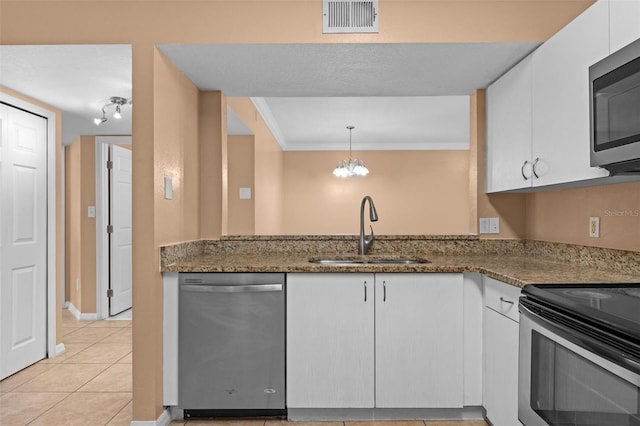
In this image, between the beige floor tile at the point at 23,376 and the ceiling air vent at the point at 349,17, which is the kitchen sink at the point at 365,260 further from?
the beige floor tile at the point at 23,376

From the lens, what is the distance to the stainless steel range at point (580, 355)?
3.54 feet

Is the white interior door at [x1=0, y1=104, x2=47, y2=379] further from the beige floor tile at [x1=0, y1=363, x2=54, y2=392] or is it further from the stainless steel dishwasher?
the stainless steel dishwasher

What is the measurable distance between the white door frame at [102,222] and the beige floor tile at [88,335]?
0.46 meters

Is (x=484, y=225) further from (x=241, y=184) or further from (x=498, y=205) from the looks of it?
(x=241, y=184)

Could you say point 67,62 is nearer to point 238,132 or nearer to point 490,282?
point 238,132

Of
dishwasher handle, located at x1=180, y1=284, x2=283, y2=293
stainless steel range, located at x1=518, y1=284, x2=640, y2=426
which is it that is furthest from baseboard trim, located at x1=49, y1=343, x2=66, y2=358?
stainless steel range, located at x1=518, y1=284, x2=640, y2=426

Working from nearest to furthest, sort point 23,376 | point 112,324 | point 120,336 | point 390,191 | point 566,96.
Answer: point 566,96 → point 23,376 → point 120,336 → point 112,324 → point 390,191

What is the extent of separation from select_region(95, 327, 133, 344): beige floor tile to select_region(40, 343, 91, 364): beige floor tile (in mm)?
176

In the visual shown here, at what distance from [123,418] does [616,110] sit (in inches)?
104

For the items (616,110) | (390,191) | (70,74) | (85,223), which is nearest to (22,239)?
(70,74)

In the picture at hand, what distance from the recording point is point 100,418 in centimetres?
247

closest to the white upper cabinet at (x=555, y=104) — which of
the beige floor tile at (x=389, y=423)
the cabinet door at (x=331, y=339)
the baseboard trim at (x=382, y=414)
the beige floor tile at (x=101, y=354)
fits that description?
the cabinet door at (x=331, y=339)

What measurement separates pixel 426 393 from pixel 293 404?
69 centimetres

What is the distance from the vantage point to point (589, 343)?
1.20 metres
